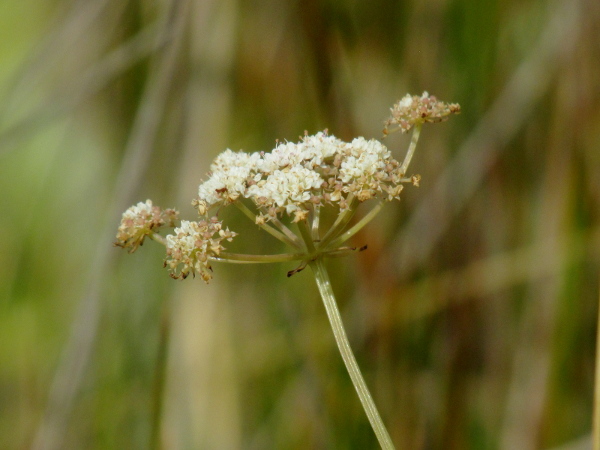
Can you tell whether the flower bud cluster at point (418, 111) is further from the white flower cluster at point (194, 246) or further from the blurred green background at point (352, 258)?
the blurred green background at point (352, 258)

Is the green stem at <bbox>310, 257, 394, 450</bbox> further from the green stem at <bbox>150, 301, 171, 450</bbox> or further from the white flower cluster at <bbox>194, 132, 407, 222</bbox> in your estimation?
the green stem at <bbox>150, 301, 171, 450</bbox>

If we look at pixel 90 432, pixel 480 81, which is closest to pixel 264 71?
pixel 480 81

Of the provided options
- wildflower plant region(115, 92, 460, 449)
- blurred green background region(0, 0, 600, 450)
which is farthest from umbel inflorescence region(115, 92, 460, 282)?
blurred green background region(0, 0, 600, 450)

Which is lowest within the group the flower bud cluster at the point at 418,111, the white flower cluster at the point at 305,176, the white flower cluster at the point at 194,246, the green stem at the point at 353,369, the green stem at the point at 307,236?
the green stem at the point at 353,369

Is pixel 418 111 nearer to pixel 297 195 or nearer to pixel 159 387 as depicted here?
pixel 297 195

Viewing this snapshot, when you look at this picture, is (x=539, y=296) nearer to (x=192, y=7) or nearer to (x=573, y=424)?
(x=573, y=424)

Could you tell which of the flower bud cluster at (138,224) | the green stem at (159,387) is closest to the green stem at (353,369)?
the flower bud cluster at (138,224)
